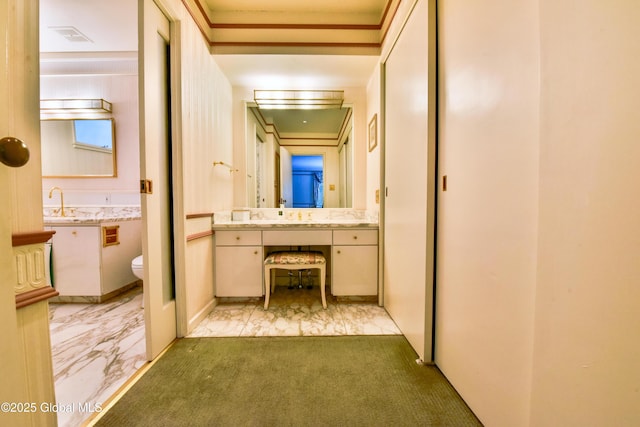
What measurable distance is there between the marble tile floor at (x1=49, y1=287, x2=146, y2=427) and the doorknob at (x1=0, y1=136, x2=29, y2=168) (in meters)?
1.18

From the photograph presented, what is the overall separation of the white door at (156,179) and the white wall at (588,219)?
174cm

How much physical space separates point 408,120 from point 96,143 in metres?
3.45

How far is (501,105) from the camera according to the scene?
2.63ft

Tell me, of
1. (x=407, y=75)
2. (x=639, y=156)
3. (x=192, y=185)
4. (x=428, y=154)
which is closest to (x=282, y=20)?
(x=407, y=75)

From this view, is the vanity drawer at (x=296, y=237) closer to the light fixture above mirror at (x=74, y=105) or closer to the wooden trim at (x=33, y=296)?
the wooden trim at (x=33, y=296)

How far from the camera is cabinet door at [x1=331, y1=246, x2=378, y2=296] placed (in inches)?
81.8

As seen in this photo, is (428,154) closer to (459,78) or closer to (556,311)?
(459,78)

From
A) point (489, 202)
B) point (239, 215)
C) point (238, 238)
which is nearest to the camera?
point (489, 202)

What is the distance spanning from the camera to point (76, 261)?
Answer: 2041 millimetres

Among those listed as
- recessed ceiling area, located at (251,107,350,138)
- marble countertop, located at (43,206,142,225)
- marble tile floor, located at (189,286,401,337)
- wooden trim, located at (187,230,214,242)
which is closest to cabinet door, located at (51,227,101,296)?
marble countertop, located at (43,206,142,225)

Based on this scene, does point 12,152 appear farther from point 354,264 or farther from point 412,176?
point 354,264

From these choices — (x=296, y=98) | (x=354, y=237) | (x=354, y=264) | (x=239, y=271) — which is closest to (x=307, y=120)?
(x=296, y=98)

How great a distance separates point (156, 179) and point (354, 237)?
1570 millimetres

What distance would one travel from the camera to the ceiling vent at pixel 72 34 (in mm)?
2094
